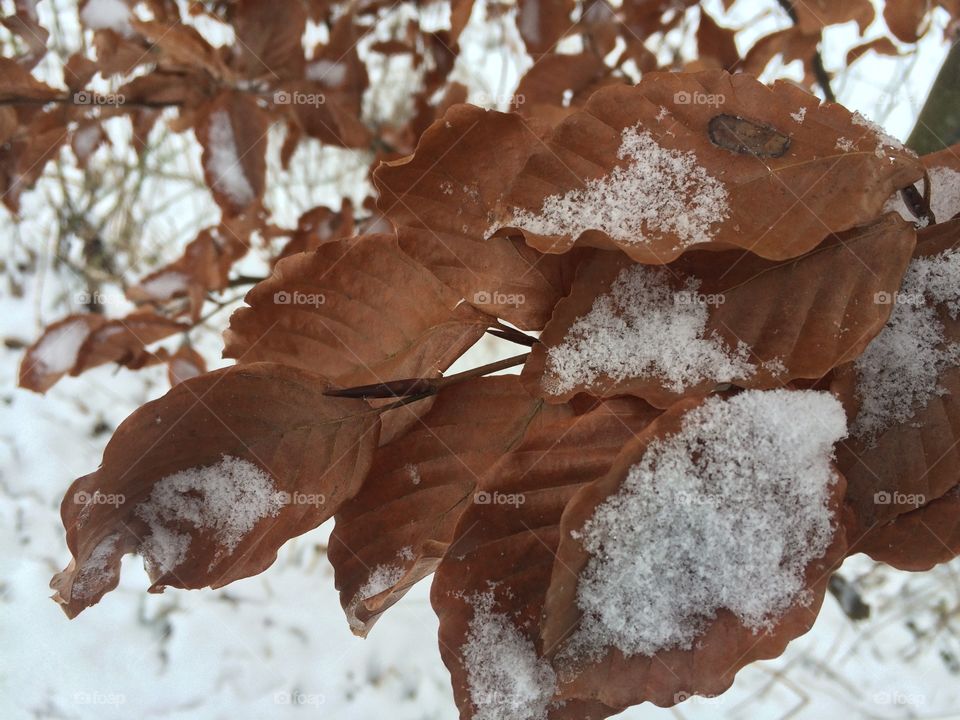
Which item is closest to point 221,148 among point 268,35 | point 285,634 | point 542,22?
point 268,35

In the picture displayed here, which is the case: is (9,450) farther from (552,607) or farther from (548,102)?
(552,607)

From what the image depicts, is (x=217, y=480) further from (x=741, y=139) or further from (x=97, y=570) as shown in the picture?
(x=741, y=139)

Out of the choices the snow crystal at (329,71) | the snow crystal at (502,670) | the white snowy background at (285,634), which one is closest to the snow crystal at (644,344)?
the snow crystal at (502,670)

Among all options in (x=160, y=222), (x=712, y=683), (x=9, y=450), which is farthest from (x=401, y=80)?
(x=712, y=683)

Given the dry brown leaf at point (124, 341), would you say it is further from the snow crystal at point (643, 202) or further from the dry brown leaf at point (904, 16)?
the dry brown leaf at point (904, 16)

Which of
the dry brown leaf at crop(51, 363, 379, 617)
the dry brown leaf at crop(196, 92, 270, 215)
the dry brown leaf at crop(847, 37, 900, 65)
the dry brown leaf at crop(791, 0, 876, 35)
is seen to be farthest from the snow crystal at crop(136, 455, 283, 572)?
the dry brown leaf at crop(847, 37, 900, 65)
